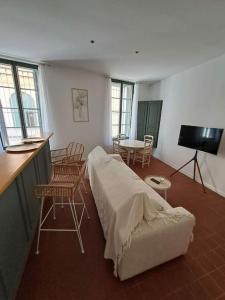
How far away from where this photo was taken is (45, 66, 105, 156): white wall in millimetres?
3545

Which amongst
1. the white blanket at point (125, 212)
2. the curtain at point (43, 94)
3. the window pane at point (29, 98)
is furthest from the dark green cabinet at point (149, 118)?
the white blanket at point (125, 212)

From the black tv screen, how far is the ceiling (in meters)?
1.44

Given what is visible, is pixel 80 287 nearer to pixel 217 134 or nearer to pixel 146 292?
pixel 146 292

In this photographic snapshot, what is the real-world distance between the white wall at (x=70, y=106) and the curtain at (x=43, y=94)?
8 cm

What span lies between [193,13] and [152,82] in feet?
11.0

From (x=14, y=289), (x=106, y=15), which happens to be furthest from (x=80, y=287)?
(x=106, y=15)

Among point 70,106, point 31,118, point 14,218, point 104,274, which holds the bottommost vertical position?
point 104,274

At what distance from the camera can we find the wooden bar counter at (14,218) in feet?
3.43

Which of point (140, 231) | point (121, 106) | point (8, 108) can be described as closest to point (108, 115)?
point (121, 106)

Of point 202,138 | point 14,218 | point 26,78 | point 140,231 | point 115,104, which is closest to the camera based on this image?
point 140,231

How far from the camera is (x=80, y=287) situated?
1.25m

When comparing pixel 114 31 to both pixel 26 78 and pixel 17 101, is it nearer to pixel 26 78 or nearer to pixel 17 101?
pixel 26 78

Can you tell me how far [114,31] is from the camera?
200 cm

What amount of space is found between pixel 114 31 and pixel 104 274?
305 cm
